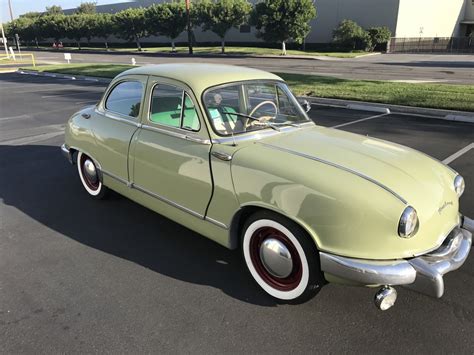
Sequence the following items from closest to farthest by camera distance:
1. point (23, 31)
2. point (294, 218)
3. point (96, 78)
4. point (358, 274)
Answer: point (358, 274), point (294, 218), point (96, 78), point (23, 31)

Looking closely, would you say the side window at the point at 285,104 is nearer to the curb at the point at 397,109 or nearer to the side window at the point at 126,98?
the side window at the point at 126,98

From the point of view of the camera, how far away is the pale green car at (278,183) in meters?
2.55

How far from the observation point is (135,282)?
3.29 m

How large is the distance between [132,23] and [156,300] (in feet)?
175

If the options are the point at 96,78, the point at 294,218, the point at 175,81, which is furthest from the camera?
the point at 96,78

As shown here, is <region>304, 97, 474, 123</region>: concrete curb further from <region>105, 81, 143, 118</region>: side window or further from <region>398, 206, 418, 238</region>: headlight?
<region>105, 81, 143, 118</region>: side window

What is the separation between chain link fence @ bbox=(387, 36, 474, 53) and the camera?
42.0 m

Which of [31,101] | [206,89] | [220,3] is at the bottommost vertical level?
[31,101]

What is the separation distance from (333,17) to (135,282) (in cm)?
4721

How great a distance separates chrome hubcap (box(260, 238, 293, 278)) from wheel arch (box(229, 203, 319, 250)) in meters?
0.24

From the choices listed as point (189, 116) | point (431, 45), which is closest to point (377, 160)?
point (189, 116)

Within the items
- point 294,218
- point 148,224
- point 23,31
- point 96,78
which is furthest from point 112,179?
point 23,31

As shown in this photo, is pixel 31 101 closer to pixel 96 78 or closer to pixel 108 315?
pixel 96 78

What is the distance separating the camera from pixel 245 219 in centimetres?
318
